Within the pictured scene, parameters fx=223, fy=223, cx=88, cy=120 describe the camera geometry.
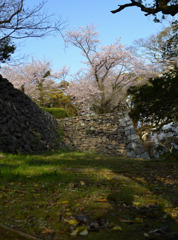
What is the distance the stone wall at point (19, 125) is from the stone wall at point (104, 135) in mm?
3097

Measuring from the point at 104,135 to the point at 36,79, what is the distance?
55.6 ft

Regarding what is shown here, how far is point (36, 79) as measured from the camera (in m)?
30.0

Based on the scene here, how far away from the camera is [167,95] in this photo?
8.52 meters

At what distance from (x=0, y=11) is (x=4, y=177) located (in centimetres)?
902

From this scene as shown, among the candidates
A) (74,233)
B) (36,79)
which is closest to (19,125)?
(74,233)

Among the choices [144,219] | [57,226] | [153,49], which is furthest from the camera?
[153,49]

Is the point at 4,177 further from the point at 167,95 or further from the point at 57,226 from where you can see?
the point at 167,95

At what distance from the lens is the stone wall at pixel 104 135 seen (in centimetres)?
1603

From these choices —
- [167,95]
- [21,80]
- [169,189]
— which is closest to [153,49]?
[21,80]

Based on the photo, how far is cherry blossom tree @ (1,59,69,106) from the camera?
28.2 m

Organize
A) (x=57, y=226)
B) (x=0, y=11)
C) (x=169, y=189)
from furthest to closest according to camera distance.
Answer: (x=0, y=11) < (x=169, y=189) < (x=57, y=226)

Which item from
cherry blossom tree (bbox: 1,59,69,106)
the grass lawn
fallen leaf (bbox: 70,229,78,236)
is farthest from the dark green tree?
cherry blossom tree (bbox: 1,59,69,106)

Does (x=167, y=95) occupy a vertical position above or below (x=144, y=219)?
above

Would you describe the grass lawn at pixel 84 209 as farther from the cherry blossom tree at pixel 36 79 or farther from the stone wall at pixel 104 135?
the cherry blossom tree at pixel 36 79
